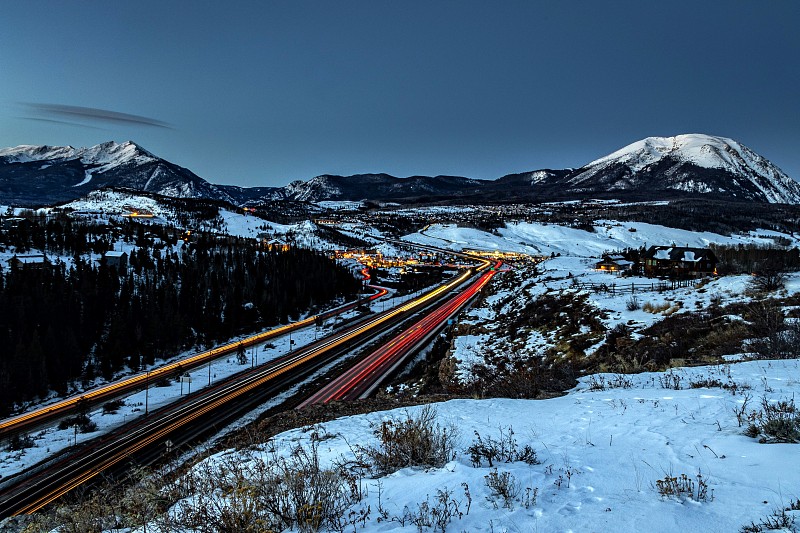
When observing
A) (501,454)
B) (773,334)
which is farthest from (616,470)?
(773,334)

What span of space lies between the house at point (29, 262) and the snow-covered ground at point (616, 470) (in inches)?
4552

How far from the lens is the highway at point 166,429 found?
93.7 ft

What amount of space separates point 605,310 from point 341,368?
35432 millimetres

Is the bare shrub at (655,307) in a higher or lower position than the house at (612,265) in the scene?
higher

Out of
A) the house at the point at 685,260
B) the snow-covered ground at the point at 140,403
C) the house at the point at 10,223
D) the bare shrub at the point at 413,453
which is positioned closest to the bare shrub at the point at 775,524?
the bare shrub at the point at 413,453

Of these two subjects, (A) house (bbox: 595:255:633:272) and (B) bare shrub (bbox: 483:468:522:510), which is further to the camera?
(A) house (bbox: 595:255:633:272)

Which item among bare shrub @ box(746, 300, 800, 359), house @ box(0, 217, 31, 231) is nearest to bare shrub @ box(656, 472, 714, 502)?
bare shrub @ box(746, 300, 800, 359)

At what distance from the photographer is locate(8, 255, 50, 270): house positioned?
300ft

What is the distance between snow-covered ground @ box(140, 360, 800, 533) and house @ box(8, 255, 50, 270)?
115618 millimetres

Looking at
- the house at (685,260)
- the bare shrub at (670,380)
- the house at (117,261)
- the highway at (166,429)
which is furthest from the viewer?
the house at (117,261)

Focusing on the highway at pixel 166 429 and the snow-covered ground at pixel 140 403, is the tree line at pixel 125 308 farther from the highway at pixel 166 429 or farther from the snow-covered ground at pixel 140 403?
the highway at pixel 166 429

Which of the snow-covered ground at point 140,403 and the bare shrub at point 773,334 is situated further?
the snow-covered ground at point 140,403

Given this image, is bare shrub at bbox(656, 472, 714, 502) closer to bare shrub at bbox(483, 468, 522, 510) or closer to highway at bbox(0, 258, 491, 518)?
bare shrub at bbox(483, 468, 522, 510)

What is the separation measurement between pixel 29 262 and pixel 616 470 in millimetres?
131508
